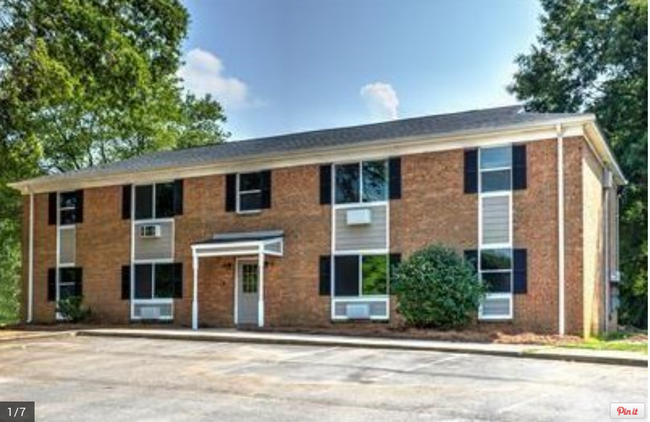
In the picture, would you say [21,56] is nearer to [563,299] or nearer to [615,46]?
[563,299]

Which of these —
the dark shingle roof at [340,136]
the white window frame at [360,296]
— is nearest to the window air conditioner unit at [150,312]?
the dark shingle roof at [340,136]

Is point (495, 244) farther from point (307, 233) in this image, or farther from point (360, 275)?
point (307, 233)

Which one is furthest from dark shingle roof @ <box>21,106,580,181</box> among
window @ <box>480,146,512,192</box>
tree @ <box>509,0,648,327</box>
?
tree @ <box>509,0,648,327</box>

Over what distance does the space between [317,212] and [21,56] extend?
8.45m

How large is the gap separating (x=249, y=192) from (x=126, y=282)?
523 cm

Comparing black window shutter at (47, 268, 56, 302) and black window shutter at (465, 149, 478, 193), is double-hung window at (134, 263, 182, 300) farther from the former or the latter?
→ black window shutter at (465, 149, 478, 193)

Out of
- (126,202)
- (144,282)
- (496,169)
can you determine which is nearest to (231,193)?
(126,202)

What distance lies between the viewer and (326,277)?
21109 millimetres

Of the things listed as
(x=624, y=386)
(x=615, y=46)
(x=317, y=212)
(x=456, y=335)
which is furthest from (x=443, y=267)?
(x=615, y=46)

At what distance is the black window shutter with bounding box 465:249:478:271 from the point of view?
19.2m

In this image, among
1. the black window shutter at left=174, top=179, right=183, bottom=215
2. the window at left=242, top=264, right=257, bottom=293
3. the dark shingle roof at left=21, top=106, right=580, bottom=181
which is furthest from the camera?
the black window shutter at left=174, top=179, right=183, bottom=215

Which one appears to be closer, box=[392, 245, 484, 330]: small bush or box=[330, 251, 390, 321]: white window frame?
box=[392, 245, 484, 330]: small bush

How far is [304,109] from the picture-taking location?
89.6ft

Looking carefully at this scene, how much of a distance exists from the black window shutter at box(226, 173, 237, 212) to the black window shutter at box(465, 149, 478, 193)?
7068 millimetres
